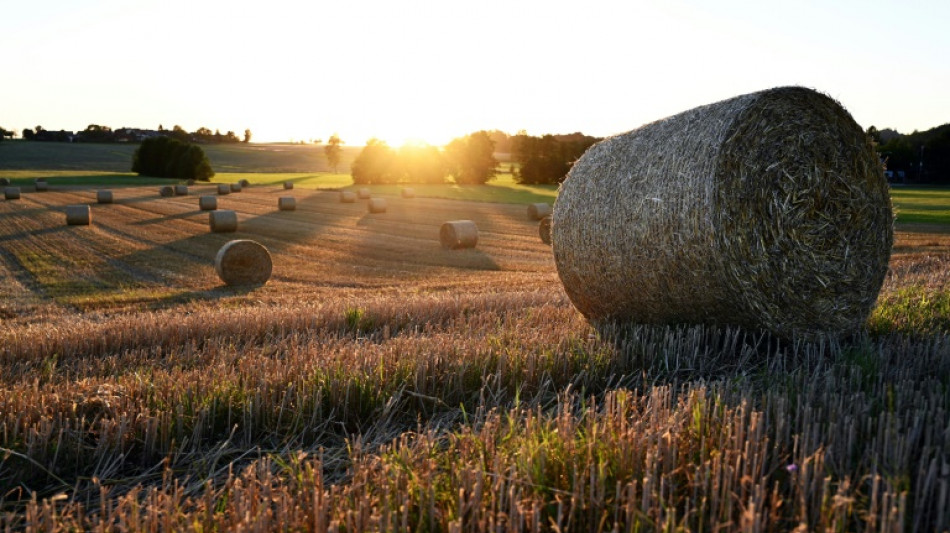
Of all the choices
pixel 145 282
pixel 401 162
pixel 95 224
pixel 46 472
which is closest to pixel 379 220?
pixel 95 224

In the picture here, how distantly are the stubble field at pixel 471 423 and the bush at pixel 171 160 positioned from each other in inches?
2451

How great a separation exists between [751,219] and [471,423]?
11.7 ft

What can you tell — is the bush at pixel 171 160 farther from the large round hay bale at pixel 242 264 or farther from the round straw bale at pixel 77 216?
the large round hay bale at pixel 242 264

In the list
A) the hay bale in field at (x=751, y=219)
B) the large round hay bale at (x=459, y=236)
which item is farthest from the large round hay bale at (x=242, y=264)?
the hay bale in field at (x=751, y=219)

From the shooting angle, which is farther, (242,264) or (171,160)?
(171,160)

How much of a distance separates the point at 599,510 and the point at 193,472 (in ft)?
7.23

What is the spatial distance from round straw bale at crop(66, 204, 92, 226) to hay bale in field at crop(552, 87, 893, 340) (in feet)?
77.3

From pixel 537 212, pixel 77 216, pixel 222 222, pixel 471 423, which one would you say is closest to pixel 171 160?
pixel 77 216

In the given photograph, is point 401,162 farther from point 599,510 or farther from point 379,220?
point 599,510

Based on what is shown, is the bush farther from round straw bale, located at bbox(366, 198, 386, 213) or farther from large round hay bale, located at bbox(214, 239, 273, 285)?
large round hay bale, located at bbox(214, 239, 273, 285)

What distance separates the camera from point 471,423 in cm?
457

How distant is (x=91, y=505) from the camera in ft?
11.8

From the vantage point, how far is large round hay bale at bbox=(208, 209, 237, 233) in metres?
24.8

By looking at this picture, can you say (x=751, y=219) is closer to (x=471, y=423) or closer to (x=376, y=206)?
Result: (x=471, y=423)
